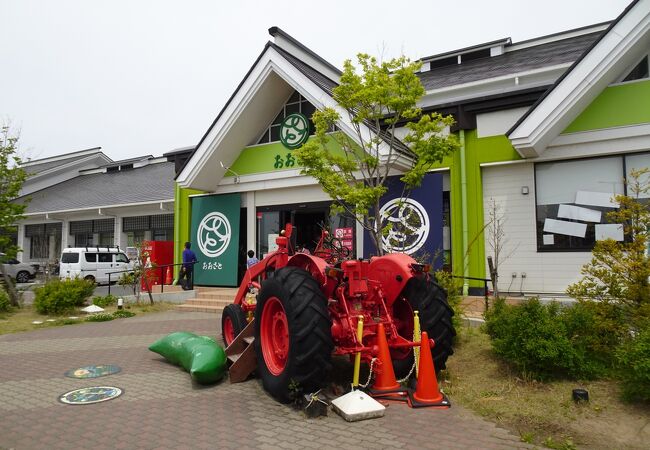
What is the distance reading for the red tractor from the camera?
174 inches

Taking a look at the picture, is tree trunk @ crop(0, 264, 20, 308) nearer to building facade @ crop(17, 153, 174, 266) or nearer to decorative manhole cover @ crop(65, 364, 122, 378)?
building facade @ crop(17, 153, 174, 266)

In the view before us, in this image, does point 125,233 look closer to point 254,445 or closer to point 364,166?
point 364,166

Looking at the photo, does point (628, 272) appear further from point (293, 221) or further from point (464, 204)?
point (293, 221)

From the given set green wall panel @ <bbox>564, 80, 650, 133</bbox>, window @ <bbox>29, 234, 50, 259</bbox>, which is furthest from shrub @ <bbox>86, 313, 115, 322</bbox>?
window @ <bbox>29, 234, 50, 259</bbox>

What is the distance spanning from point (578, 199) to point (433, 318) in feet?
23.6

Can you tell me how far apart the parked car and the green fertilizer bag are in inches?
947

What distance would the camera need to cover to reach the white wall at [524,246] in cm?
1046

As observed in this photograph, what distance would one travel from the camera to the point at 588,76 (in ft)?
31.3

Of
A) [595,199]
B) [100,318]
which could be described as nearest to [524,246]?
[595,199]

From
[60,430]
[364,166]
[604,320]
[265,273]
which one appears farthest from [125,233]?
[604,320]

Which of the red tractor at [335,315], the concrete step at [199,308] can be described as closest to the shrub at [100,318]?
the concrete step at [199,308]

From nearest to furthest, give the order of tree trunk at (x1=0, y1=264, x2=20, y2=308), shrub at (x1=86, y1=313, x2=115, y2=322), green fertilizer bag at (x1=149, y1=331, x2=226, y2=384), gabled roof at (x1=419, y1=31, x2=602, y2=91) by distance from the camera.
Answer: green fertilizer bag at (x1=149, y1=331, x2=226, y2=384)
shrub at (x1=86, y1=313, x2=115, y2=322)
tree trunk at (x1=0, y1=264, x2=20, y2=308)
gabled roof at (x1=419, y1=31, x2=602, y2=91)

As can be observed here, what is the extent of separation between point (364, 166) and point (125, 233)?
1918 cm

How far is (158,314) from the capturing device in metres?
12.2
